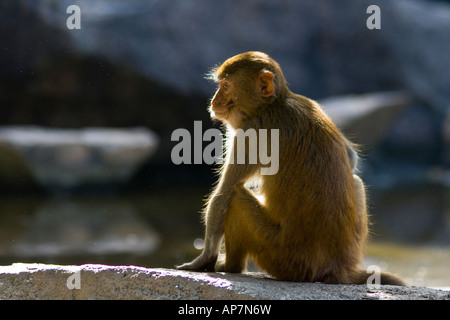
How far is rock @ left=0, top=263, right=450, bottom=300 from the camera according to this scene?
3.35 meters

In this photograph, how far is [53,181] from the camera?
10883 mm

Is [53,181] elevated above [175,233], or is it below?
above

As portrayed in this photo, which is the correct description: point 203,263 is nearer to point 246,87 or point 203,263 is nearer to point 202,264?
point 202,264

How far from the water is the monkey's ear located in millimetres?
3252

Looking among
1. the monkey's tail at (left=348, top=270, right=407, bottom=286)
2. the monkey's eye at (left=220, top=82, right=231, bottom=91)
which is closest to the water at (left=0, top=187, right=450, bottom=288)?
the monkey's tail at (left=348, top=270, right=407, bottom=286)

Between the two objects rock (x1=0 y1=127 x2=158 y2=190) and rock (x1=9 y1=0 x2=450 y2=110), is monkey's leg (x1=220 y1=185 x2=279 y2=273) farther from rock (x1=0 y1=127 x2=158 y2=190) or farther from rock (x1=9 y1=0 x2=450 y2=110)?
rock (x1=9 y1=0 x2=450 y2=110)

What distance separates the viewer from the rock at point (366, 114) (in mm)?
12844

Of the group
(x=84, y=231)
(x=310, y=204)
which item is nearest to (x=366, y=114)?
(x=84, y=231)

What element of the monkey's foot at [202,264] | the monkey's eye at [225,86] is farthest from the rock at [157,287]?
the monkey's eye at [225,86]

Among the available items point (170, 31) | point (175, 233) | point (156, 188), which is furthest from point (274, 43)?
point (175, 233)

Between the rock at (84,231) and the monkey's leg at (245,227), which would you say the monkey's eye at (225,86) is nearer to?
the monkey's leg at (245,227)

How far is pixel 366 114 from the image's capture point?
13.0 m

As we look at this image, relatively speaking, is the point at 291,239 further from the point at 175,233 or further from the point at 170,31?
the point at 170,31
